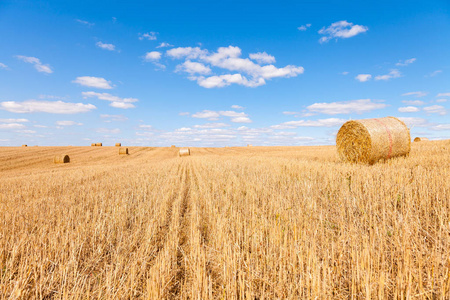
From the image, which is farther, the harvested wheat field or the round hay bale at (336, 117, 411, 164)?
the round hay bale at (336, 117, 411, 164)

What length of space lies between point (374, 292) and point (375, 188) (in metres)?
3.37

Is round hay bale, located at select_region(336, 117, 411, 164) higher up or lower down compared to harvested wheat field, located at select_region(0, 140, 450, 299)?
higher up

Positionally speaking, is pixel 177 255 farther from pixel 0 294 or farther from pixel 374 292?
pixel 374 292

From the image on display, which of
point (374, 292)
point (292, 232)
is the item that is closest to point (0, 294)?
point (292, 232)

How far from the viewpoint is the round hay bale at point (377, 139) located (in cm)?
964

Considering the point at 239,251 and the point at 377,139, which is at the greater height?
the point at 377,139

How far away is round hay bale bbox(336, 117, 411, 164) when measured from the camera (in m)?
9.64

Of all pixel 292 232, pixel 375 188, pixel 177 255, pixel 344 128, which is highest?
pixel 344 128

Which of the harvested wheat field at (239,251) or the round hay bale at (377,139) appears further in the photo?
the round hay bale at (377,139)

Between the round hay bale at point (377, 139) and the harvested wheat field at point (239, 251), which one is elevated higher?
the round hay bale at point (377, 139)

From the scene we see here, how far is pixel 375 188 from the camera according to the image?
→ 4.68 metres

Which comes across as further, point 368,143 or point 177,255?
point 368,143

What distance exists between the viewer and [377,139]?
9641 mm

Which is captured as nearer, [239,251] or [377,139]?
[239,251]
